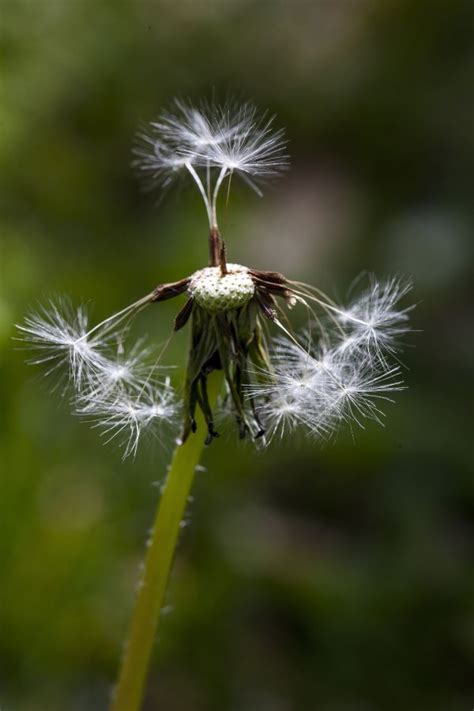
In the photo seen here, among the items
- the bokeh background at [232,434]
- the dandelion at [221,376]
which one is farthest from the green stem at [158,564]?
the bokeh background at [232,434]

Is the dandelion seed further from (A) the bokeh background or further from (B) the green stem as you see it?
Result: (A) the bokeh background

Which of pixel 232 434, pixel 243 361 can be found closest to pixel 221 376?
pixel 243 361

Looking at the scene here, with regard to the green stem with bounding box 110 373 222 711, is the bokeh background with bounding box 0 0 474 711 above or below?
above

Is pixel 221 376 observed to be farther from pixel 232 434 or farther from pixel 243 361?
pixel 232 434

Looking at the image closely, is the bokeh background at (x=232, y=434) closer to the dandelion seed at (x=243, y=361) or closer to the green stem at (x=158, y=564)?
the dandelion seed at (x=243, y=361)

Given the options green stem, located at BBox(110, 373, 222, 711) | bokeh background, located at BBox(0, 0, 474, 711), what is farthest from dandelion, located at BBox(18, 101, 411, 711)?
bokeh background, located at BBox(0, 0, 474, 711)
